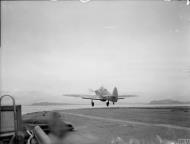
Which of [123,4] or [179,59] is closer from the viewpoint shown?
[123,4]

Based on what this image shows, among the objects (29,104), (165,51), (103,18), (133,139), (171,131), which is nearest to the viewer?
(29,104)

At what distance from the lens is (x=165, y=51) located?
2.59 meters

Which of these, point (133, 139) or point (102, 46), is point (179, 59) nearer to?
point (102, 46)

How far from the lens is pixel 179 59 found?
2.63 metres

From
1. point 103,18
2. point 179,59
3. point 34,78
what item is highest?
point 103,18

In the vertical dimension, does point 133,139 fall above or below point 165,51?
below

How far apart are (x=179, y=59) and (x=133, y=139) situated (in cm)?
119

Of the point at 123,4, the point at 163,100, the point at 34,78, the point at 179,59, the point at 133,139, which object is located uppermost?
the point at 123,4

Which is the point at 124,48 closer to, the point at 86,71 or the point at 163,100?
the point at 86,71

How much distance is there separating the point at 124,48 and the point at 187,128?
117cm

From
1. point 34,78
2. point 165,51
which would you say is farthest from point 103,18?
point 34,78

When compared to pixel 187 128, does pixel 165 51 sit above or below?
above

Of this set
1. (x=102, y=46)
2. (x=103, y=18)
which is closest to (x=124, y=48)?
(x=102, y=46)

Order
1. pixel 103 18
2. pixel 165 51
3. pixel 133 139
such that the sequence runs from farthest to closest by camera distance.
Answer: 1. pixel 165 51
2. pixel 103 18
3. pixel 133 139
